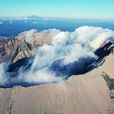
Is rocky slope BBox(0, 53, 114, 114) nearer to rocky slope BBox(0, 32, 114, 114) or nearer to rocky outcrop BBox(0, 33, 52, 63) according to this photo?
rocky slope BBox(0, 32, 114, 114)

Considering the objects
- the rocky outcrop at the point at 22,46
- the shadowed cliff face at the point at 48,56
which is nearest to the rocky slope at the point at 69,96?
the shadowed cliff face at the point at 48,56

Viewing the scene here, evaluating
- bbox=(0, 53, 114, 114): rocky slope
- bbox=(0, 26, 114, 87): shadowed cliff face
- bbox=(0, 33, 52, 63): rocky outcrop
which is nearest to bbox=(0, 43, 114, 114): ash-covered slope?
bbox=(0, 53, 114, 114): rocky slope

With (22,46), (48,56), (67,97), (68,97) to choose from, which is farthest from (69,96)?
(22,46)

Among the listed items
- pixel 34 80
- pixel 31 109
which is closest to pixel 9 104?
pixel 31 109

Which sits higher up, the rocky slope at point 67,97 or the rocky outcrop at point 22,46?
the rocky slope at point 67,97

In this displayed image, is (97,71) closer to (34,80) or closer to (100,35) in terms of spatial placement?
(34,80)

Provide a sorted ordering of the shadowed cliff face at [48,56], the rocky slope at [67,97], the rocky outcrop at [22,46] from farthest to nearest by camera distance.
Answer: the rocky outcrop at [22,46] → the shadowed cliff face at [48,56] → the rocky slope at [67,97]

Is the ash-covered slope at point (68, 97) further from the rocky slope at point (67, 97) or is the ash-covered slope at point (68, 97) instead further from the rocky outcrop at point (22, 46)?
the rocky outcrop at point (22, 46)

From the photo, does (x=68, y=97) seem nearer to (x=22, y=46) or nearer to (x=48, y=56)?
(x=48, y=56)

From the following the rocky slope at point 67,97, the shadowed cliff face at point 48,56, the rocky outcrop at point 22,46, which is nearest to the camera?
the rocky slope at point 67,97

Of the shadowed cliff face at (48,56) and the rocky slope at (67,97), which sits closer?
the rocky slope at (67,97)
